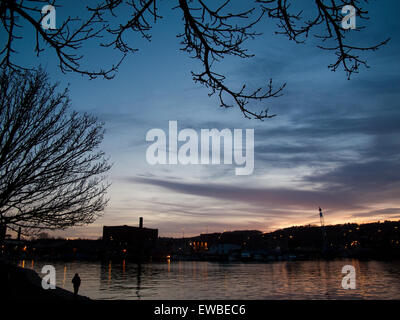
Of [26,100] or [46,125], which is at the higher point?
[26,100]

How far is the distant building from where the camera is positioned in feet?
509

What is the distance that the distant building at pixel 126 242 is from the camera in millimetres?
155125

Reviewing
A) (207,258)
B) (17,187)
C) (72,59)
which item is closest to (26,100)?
(17,187)

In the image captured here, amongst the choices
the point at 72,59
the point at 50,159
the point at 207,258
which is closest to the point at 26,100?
the point at 50,159

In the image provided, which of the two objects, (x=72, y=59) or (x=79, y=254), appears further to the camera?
(x=79, y=254)

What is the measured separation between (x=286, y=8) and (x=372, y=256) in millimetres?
181699

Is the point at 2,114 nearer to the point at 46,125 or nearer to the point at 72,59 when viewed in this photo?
the point at 46,125

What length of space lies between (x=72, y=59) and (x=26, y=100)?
6648mm

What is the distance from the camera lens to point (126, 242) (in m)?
158
